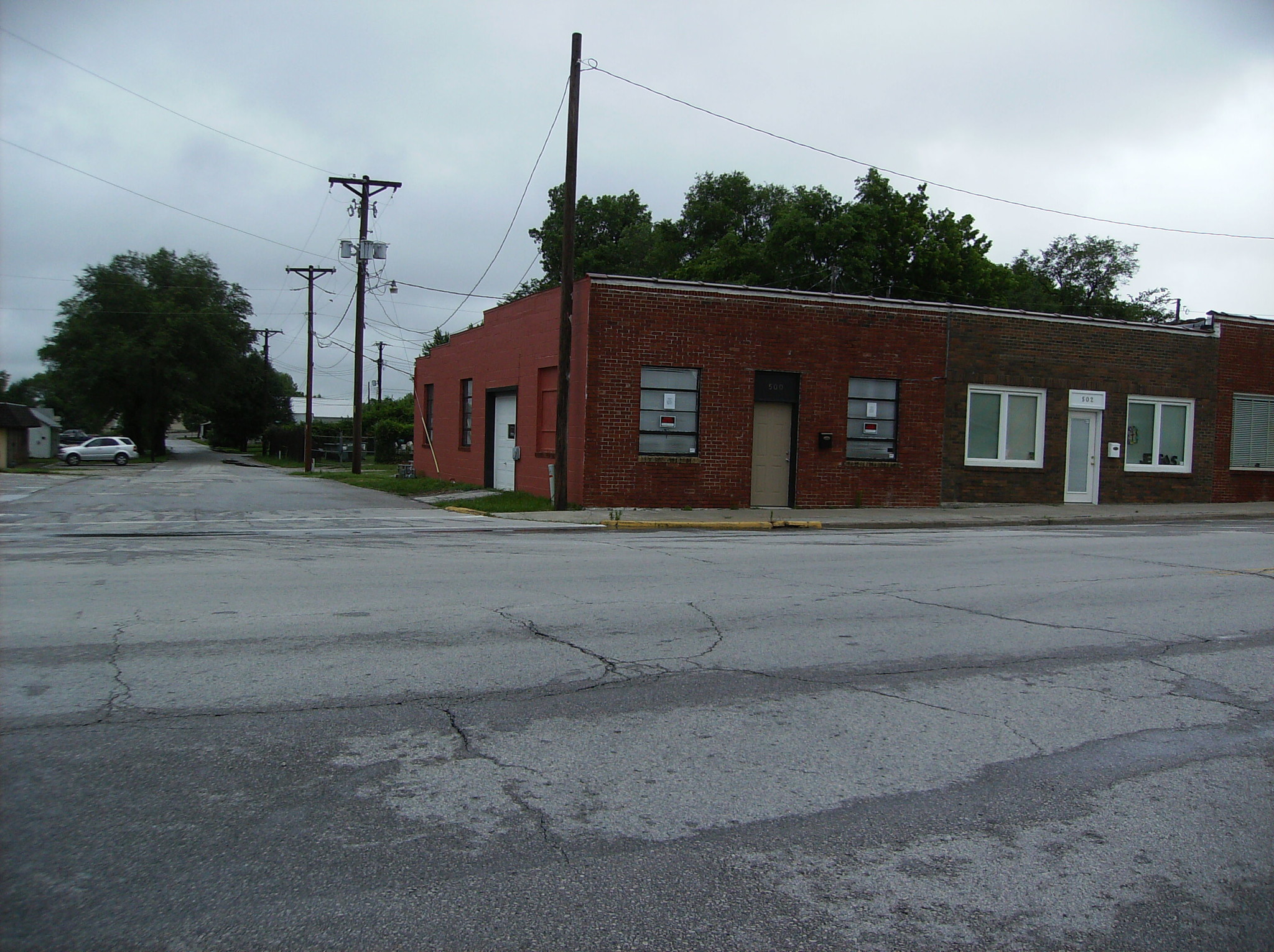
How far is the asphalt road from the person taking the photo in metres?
3.37

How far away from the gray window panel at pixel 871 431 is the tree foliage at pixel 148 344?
51858 millimetres

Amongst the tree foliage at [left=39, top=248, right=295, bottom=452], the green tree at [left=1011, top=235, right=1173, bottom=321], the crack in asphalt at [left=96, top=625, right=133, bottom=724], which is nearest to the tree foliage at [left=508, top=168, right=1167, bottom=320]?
the green tree at [left=1011, top=235, right=1173, bottom=321]

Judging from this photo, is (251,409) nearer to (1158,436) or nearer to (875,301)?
(875,301)

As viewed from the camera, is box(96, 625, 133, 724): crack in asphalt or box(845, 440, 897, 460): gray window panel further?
box(845, 440, 897, 460): gray window panel

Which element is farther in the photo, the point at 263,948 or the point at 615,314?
the point at 615,314

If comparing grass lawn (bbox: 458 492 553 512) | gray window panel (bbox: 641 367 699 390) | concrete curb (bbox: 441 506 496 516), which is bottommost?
concrete curb (bbox: 441 506 496 516)

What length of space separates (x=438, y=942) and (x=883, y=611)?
627 centimetres

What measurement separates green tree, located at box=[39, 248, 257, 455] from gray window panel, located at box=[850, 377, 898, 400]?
170 feet

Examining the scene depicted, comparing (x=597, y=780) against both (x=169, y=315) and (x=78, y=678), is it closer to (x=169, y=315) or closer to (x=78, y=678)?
(x=78, y=678)

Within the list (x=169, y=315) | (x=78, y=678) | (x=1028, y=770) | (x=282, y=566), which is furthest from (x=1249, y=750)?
(x=169, y=315)

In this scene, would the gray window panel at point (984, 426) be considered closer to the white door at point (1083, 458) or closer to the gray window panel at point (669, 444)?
the white door at point (1083, 458)

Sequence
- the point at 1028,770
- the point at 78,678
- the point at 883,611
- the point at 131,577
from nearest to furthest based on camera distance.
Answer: the point at 1028,770 → the point at 78,678 → the point at 883,611 → the point at 131,577

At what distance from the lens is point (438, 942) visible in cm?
314

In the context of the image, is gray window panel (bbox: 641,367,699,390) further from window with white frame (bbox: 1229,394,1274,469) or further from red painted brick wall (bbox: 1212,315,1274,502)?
window with white frame (bbox: 1229,394,1274,469)
